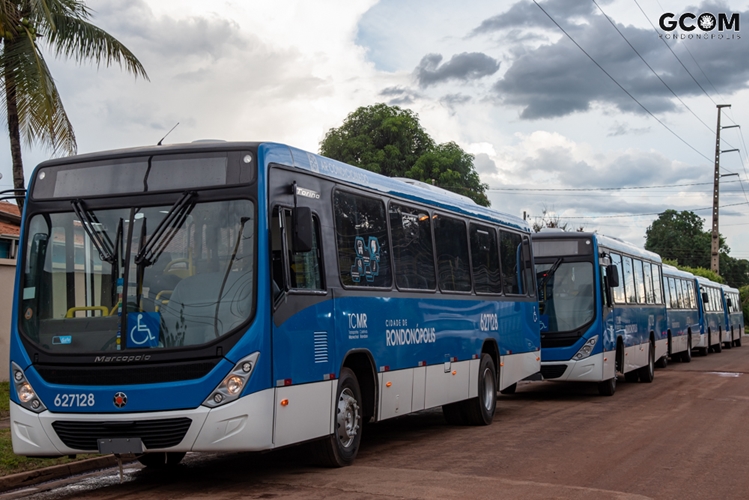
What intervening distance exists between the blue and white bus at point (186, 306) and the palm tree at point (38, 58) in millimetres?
8742

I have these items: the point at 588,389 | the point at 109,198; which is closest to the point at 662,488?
the point at 109,198

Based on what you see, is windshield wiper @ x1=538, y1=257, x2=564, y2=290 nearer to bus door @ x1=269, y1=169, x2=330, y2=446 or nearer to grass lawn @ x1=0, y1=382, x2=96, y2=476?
bus door @ x1=269, y1=169, x2=330, y2=446

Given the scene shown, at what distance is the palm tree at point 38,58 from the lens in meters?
17.2

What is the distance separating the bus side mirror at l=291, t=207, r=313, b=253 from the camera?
27.5ft

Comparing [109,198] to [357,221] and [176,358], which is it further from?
[357,221]

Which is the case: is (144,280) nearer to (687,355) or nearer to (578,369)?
(578,369)

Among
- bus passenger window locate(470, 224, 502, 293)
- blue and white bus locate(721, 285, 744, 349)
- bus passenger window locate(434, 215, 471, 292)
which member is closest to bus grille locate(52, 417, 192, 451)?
bus passenger window locate(434, 215, 471, 292)

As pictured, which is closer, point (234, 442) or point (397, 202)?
point (234, 442)

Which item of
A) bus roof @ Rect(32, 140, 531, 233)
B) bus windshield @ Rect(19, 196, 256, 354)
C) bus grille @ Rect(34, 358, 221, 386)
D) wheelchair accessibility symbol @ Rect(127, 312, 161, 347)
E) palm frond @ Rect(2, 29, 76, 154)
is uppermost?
palm frond @ Rect(2, 29, 76, 154)

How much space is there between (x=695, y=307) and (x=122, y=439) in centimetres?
3063

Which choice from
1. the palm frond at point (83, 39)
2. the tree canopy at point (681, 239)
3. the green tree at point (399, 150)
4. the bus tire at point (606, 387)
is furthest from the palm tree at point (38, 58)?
the tree canopy at point (681, 239)

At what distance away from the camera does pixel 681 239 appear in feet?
361

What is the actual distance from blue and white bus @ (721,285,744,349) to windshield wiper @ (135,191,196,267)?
4136cm

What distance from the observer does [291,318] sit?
28.3 ft
